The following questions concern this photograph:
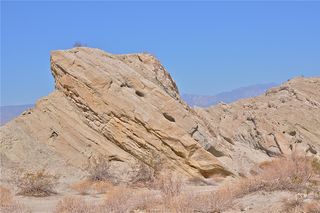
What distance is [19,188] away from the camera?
19.0m

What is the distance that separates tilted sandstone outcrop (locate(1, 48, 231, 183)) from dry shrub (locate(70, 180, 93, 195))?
127 centimetres

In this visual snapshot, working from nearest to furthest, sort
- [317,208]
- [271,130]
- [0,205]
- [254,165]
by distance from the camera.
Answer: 1. [317,208]
2. [0,205]
3. [254,165]
4. [271,130]

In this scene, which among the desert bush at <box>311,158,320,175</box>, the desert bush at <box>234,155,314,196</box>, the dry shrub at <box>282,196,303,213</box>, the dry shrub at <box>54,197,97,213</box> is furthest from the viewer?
the desert bush at <box>311,158,320,175</box>

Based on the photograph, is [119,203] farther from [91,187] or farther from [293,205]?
[91,187]

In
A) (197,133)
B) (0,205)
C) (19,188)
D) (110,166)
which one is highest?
(197,133)

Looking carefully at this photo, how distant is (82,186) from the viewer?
65.0ft

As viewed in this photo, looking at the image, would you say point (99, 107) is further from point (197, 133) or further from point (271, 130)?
point (271, 130)

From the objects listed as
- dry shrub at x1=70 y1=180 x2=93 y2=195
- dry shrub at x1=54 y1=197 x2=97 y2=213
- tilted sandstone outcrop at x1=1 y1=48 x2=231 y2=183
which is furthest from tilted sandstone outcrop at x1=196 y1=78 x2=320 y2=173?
dry shrub at x1=54 y1=197 x2=97 y2=213

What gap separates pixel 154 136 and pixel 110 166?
2142 mm

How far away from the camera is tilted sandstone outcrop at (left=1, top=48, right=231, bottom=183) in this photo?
859 inches

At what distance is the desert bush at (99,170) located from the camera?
2052 cm

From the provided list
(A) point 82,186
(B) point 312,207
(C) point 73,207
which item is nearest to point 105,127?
(A) point 82,186

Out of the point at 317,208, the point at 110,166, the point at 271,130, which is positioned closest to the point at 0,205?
the point at 110,166

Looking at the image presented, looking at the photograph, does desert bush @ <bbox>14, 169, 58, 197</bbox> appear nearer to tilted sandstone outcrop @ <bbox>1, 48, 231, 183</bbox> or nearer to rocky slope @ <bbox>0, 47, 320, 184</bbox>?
rocky slope @ <bbox>0, 47, 320, 184</bbox>
